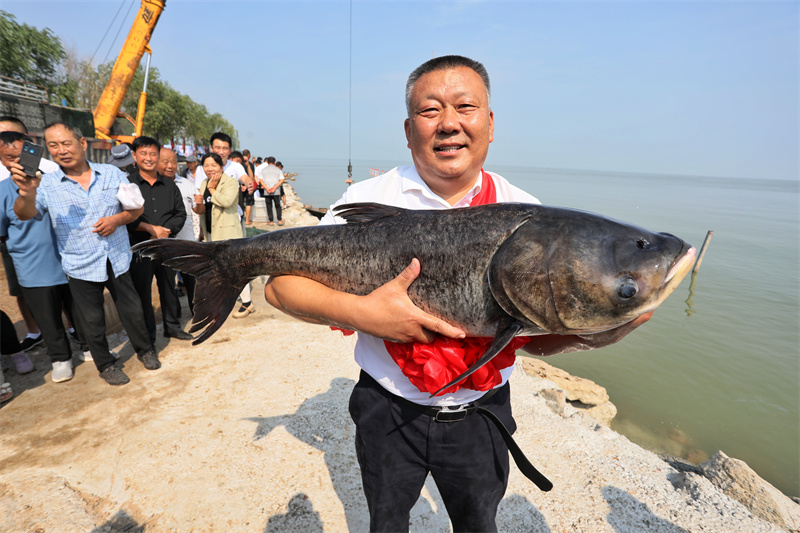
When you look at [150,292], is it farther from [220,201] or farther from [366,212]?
[366,212]

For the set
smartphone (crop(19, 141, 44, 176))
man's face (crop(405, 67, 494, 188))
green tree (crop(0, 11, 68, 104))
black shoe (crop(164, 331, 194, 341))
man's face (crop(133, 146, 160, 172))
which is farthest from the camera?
green tree (crop(0, 11, 68, 104))

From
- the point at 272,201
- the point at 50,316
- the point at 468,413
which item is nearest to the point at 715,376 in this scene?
the point at 468,413

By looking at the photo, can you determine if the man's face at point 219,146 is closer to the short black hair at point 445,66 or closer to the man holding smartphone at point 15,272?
the man holding smartphone at point 15,272

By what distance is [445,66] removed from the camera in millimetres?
1951

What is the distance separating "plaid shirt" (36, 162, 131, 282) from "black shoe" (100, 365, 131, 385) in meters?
1.27

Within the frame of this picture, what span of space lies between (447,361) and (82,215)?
5271mm

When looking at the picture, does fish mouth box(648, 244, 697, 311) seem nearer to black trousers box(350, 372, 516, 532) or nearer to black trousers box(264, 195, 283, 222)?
black trousers box(350, 372, 516, 532)

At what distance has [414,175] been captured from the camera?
7.16 feet

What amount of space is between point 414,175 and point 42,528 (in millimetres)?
4042

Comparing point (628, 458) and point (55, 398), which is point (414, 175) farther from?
point (55, 398)

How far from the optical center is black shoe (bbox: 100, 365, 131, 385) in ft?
16.7

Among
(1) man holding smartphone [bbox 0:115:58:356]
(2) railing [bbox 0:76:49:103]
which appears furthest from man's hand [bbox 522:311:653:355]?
(2) railing [bbox 0:76:49:103]

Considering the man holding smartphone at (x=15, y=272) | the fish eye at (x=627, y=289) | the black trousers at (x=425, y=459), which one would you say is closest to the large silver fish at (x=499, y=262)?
the fish eye at (x=627, y=289)

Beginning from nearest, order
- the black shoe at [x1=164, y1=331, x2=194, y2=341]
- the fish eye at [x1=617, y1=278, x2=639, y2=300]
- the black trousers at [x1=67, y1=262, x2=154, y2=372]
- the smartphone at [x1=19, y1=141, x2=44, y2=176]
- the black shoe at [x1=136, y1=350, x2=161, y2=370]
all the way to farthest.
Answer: the fish eye at [x1=617, y1=278, x2=639, y2=300], the smartphone at [x1=19, y1=141, x2=44, y2=176], the black trousers at [x1=67, y1=262, x2=154, y2=372], the black shoe at [x1=136, y1=350, x2=161, y2=370], the black shoe at [x1=164, y1=331, x2=194, y2=341]
